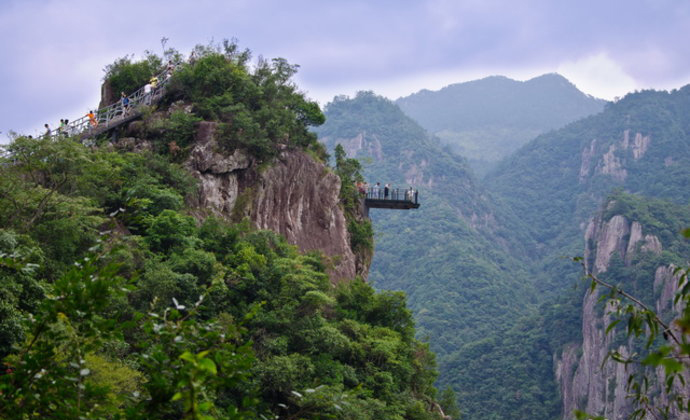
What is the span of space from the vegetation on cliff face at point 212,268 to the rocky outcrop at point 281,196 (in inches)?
27.7

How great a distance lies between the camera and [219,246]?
24453 mm

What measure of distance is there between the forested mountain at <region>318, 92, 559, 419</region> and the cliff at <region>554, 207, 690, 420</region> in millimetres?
3280

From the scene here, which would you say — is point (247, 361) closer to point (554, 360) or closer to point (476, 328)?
point (554, 360)

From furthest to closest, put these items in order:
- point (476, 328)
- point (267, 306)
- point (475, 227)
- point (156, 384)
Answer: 1. point (475, 227)
2. point (476, 328)
3. point (267, 306)
4. point (156, 384)

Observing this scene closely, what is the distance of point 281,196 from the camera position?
31.3 meters

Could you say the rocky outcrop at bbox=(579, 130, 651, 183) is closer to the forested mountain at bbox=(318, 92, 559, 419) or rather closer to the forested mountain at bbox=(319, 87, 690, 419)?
the forested mountain at bbox=(319, 87, 690, 419)

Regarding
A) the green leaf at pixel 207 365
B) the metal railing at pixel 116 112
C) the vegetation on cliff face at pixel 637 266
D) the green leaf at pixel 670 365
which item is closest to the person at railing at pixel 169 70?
the metal railing at pixel 116 112

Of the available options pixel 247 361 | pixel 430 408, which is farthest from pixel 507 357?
pixel 247 361

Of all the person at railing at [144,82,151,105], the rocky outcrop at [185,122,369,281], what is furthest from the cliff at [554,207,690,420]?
the person at railing at [144,82,151,105]

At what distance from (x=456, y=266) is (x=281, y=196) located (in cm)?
8784

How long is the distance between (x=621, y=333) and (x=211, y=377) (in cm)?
7959

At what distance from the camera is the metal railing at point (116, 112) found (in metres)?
26.7

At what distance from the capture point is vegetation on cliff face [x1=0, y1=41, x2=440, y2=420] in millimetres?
15266

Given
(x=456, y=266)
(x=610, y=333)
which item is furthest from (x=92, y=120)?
(x=456, y=266)
